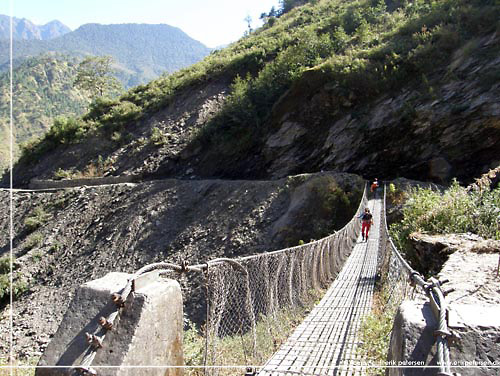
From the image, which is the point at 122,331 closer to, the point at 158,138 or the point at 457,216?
the point at 457,216

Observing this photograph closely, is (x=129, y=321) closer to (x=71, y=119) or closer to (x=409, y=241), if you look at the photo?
(x=409, y=241)

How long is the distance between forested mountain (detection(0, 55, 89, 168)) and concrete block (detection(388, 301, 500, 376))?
87809 millimetres

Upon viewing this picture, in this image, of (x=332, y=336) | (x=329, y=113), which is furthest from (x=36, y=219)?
(x=332, y=336)

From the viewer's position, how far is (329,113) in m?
20.1

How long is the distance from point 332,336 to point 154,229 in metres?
12.6

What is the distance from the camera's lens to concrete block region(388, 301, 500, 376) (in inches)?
69.2

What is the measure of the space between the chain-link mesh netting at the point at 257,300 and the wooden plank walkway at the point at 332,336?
195mm

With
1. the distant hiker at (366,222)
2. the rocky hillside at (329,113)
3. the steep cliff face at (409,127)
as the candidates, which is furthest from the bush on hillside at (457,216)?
the rocky hillside at (329,113)

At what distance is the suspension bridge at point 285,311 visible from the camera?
8.39 ft

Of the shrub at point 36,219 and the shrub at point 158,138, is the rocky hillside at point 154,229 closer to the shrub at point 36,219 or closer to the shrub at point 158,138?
the shrub at point 36,219

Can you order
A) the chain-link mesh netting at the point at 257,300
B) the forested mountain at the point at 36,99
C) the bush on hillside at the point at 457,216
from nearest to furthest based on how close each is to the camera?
the chain-link mesh netting at the point at 257,300
the bush on hillside at the point at 457,216
the forested mountain at the point at 36,99

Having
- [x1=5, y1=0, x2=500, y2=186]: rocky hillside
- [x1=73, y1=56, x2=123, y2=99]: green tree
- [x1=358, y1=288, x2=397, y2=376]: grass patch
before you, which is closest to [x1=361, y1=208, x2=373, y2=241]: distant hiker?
[x1=5, y1=0, x2=500, y2=186]: rocky hillside

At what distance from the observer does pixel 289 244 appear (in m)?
13.4

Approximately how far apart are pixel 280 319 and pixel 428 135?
44.5ft
